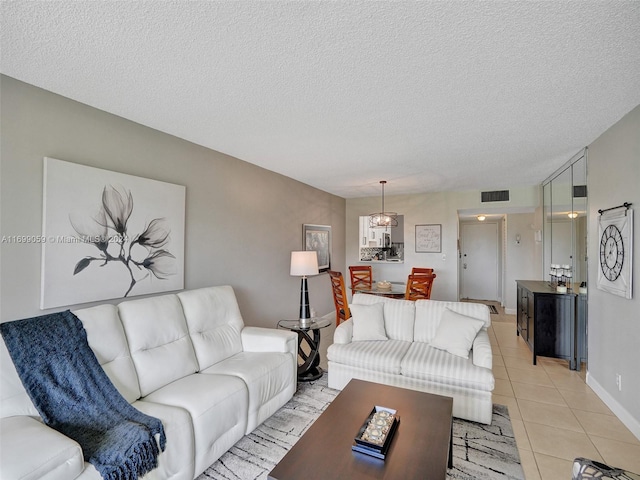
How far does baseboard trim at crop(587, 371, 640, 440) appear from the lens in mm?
2440

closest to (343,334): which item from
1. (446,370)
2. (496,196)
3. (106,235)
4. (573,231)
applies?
(446,370)

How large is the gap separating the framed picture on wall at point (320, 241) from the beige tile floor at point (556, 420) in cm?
311

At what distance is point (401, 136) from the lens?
3.04m

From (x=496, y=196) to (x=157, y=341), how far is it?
583 centimetres

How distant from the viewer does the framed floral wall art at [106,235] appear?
2.14 meters

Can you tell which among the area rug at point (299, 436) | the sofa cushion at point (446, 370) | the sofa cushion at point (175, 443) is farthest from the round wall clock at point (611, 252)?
the sofa cushion at point (175, 443)

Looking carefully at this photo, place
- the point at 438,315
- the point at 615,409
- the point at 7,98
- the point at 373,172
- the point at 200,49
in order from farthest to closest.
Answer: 1. the point at 373,172
2. the point at 438,315
3. the point at 615,409
4. the point at 7,98
5. the point at 200,49

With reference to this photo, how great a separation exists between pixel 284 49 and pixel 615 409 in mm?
3858

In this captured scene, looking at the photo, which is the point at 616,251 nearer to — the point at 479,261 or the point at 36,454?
the point at 36,454

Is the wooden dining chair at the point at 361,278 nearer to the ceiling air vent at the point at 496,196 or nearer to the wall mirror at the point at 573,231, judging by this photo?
the ceiling air vent at the point at 496,196

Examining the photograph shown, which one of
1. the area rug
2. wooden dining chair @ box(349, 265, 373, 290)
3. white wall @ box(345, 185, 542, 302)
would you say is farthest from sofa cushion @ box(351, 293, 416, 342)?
white wall @ box(345, 185, 542, 302)

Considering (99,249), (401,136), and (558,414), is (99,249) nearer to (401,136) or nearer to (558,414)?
(401,136)

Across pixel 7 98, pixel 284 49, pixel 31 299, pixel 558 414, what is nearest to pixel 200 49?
pixel 284 49

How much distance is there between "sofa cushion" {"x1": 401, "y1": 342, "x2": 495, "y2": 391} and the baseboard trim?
1094 mm
